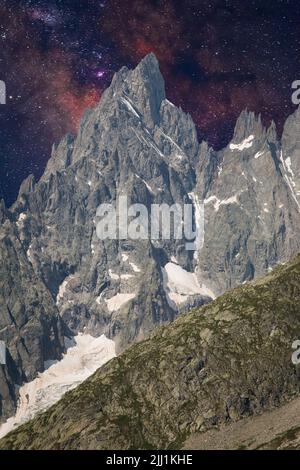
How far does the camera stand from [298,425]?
195250mm
